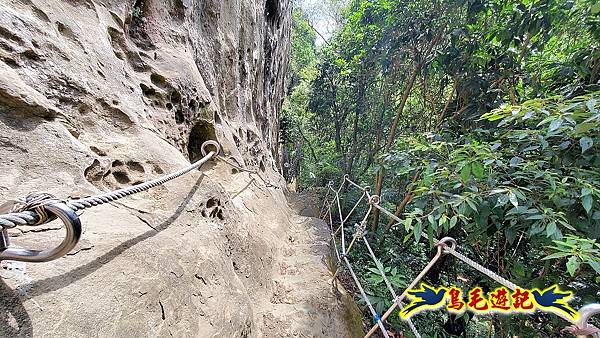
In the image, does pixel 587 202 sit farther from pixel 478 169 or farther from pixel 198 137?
pixel 198 137

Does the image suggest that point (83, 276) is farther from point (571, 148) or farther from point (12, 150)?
point (571, 148)

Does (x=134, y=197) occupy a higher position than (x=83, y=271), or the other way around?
(x=134, y=197)

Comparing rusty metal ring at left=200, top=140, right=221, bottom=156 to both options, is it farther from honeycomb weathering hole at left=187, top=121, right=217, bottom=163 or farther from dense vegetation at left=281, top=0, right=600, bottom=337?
dense vegetation at left=281, top=0, right=600, bottom=337

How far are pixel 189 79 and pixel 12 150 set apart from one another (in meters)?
2.04

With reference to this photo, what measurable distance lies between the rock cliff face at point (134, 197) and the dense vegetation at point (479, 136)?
3.51 feet

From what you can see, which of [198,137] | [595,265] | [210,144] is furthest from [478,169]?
[198,137]

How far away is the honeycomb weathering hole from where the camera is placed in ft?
11.4

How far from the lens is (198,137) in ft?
11.7

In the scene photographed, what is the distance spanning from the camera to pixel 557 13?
324 centimetres

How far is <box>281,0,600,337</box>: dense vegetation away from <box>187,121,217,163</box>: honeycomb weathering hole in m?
2.07

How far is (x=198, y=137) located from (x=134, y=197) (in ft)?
5.79

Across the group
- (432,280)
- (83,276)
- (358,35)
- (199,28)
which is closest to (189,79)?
(199,28)

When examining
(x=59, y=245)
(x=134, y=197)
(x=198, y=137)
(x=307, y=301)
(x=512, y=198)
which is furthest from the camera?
(x=198, y=137)

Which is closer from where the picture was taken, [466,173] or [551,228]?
[551,228]
